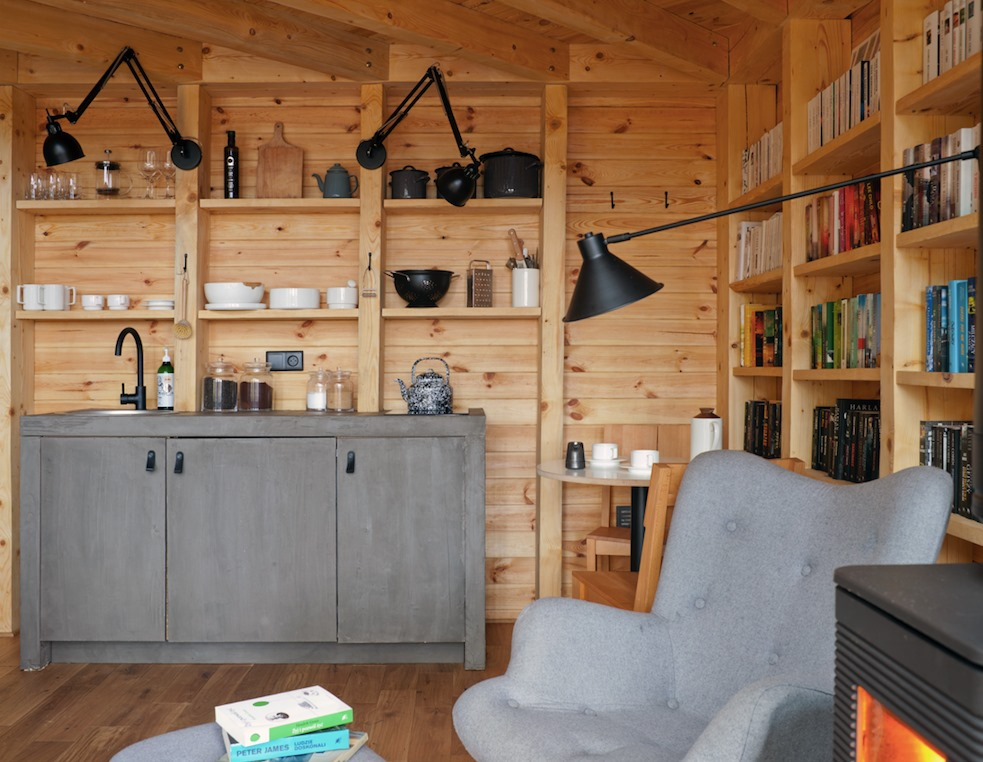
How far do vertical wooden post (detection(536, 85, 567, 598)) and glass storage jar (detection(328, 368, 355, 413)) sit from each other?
31.5 inches

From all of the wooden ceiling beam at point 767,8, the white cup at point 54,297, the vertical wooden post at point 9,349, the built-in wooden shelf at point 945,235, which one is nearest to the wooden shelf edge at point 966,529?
the built-in wooden shelf at point 945,235

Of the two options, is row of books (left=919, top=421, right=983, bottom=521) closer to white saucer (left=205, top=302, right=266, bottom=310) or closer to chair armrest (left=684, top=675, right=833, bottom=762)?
chair armrest (left=684, top=675, right=833, bottom=762)

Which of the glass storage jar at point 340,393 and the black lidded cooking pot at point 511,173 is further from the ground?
the black lidded cooking pot at point 511,173

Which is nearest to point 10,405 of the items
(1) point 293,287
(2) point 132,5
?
(1) point 293,287

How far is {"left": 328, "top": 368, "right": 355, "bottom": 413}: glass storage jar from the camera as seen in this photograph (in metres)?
3.71

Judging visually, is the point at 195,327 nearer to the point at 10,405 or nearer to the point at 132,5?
the point at 10,405

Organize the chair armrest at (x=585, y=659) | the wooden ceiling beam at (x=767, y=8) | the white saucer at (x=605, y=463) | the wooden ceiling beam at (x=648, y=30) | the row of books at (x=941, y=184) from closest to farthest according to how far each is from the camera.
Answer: the chair armrest at (x=585, y=659), the row of books at (x=941, y=184), the wooden ceiling beam at (x=767, y=8), the wooden ceiling beam at (x=648, y=30), the white saucer at (x=605, y=463)

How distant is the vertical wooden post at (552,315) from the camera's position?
368cm

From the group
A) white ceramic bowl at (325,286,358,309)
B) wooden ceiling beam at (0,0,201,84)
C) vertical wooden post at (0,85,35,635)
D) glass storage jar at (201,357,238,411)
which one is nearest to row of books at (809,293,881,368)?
white ceramic bowl at (325,286,358,309)

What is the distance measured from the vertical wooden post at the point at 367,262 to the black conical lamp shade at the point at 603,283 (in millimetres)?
2100

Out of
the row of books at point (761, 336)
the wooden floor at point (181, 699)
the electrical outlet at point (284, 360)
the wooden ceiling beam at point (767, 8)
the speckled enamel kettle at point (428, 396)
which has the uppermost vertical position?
the wooden ceiling beam at point (767, 8)

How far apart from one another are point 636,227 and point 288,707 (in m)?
2.83

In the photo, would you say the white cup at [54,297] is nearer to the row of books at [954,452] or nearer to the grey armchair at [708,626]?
the grey armchair at [708,626]

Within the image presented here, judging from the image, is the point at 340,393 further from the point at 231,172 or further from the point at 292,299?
the point at 231,172
